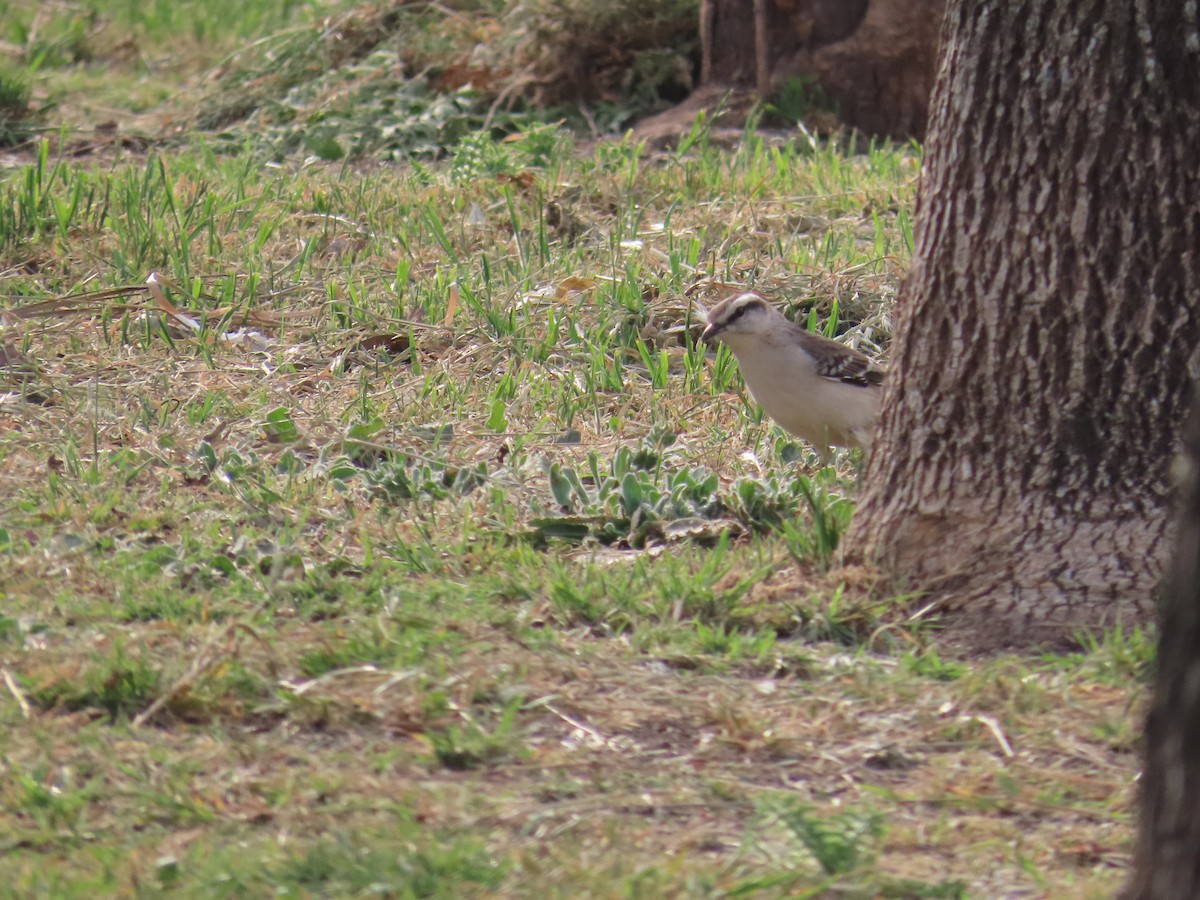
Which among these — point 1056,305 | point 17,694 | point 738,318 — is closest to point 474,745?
point 17,694

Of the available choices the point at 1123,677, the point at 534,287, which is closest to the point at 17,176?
the point at 534,287

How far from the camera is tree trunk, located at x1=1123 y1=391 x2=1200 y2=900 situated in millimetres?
2688

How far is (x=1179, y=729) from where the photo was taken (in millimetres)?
2707

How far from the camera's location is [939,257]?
15.5 ft

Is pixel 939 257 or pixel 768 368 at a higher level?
pixel 939 257

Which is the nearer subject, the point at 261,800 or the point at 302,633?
the point at 261,800

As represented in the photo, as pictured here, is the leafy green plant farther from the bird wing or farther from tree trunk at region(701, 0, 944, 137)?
tree trunk at region(701, 0, 944, 137)

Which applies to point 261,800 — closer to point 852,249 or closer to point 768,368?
point 768,368

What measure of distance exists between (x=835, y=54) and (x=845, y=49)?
0.07 m

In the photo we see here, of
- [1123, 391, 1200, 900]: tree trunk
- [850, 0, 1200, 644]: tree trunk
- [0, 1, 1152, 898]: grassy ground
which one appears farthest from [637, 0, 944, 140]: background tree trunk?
[1123, 391, 1200, 900]: tree trunk

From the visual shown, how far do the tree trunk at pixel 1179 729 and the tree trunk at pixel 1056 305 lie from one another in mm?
Result: 1763

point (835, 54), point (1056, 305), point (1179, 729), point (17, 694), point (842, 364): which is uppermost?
point (835, 54)

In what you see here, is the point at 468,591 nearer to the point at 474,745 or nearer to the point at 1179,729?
the point at 474,745

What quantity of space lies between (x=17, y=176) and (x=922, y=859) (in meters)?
7.25
